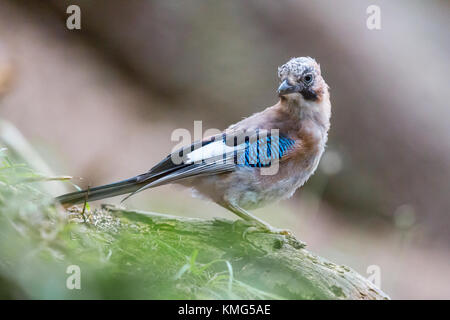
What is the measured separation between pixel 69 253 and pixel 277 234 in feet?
6.28

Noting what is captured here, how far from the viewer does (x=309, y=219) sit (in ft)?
24.3

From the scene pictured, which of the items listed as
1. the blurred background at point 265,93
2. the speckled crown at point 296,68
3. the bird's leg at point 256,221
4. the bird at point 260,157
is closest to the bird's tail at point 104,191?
the bird at point 260,157

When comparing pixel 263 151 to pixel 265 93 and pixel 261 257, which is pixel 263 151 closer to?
pixel 261 257

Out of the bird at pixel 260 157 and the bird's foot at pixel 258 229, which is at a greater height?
the bird at pixel 260 157

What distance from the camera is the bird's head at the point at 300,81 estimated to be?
4152 mm

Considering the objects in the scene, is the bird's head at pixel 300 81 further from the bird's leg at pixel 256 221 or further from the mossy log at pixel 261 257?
the mossy log at pixel 261 257

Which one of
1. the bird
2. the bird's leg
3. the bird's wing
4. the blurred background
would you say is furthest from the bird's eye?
the blurred background

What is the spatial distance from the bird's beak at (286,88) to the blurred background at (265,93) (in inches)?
130

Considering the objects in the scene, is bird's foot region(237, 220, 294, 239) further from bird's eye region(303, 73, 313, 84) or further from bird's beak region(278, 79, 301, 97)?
bird's eye region(303, 73, 313, 84)

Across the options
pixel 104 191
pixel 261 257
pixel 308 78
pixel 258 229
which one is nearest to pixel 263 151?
pixel 258 229

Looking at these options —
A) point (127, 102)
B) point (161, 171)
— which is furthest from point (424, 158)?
point (161, 171)

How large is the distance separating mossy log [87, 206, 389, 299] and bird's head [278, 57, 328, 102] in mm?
1126

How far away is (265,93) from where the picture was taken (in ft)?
28.2

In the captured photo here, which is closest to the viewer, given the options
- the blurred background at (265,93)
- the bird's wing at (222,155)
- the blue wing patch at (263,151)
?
the bird's wing at (222,155)
